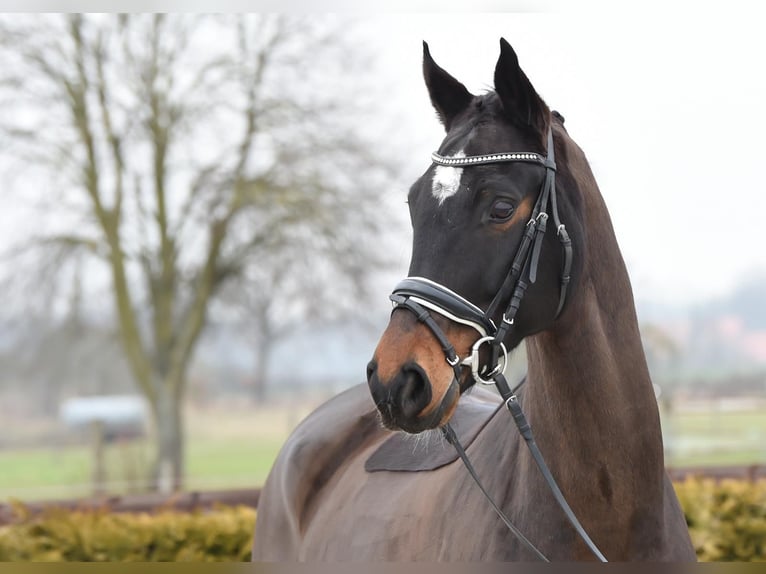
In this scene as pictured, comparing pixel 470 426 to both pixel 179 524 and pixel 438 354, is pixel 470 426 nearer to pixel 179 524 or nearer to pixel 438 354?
Answer: pixel 438 354

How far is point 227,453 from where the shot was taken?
26344mm

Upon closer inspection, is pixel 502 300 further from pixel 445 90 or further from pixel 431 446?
pixel 431 446

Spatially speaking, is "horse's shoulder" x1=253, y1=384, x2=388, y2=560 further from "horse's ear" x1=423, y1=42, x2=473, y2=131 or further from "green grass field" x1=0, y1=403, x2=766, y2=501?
"green grass field" x1=0, y1=403, x2=766, y2=501

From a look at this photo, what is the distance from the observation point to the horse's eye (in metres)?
2.38

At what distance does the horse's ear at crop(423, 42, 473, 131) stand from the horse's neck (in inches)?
19.5

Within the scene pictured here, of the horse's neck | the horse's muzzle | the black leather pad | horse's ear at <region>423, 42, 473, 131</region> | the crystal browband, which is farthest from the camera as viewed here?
the black leather pad

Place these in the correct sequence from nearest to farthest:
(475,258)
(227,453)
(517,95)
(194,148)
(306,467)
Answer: (475,258), (517,95), (306,467), (194,148), (227,453)

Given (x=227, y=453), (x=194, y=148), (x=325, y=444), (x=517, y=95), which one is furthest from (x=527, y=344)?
(x=227, y=453)

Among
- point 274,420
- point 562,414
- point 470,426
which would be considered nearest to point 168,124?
point 470,426

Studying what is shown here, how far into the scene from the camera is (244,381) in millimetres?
36375

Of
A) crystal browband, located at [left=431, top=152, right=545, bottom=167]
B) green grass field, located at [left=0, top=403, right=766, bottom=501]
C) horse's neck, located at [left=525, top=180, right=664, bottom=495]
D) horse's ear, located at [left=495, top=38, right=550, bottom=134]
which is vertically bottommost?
green grass field, located at [left=0, top=403, right=766, bottom=501]

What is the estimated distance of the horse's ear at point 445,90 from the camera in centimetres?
269

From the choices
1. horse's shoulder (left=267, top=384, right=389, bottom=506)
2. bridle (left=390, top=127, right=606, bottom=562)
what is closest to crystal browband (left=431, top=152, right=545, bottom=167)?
bridle (left=390, top=127, right=606, bottom=562)

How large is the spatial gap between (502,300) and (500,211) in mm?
242
